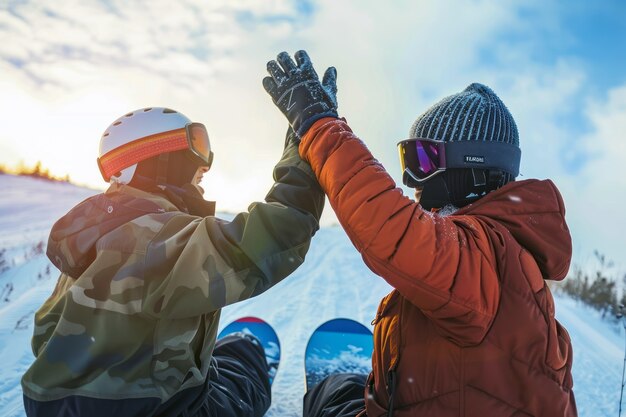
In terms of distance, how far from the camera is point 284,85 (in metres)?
1.92

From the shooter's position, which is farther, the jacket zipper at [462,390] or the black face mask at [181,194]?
the black face mask at [181,194]

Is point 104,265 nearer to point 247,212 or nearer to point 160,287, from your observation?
point 160,287

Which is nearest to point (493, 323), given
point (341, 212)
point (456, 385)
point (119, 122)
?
point (456, 385)

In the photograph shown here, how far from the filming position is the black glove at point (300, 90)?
179cm

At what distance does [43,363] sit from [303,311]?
379 centimetres

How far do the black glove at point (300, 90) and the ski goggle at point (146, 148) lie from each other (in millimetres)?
639

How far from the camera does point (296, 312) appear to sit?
5457 mm

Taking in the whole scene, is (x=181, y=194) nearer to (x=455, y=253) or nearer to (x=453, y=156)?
(x=453, y=156)

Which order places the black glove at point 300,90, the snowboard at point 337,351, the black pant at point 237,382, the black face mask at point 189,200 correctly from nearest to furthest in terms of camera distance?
the black glove at point 300,90, the black face mask at point 189,200, the black pant at point 237,382, the snowboard at point 337,351

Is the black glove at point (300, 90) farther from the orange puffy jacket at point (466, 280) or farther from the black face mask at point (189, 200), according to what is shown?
the black face mask at point (189, 200)

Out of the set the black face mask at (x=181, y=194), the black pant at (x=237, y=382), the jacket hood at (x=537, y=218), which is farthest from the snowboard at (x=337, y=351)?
the jacket hood at (x=537, y=218)

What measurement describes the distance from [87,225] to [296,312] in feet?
12.4

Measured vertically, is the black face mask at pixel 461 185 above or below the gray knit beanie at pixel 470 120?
below

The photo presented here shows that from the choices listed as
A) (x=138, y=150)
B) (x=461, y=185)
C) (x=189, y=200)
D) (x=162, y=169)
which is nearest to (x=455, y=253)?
(x=461, y=185)
